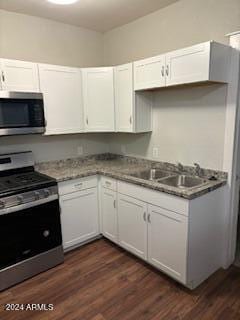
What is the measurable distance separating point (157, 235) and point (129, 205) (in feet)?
1.41

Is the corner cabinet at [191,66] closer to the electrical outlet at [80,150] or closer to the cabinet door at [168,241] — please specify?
the cabinet door at [168,241]

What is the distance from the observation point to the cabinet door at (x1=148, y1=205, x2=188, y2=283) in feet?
6.38

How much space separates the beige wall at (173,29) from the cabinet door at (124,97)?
406mm

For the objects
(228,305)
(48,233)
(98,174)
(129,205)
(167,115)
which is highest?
(167,115)

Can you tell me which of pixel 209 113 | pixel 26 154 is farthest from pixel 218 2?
pixel 26 154

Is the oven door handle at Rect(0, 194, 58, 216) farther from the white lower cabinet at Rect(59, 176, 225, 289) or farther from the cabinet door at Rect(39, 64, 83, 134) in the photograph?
the cabinet door at Rect(39, 64, 83, 134)

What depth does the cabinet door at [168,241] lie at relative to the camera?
1.95 metres

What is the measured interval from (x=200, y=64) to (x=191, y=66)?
9 cm

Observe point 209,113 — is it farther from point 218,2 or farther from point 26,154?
point 26,154

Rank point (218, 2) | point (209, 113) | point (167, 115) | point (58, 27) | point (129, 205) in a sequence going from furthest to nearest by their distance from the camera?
point (58, 27)
point (167, 115)
point (129, 205)
point (209, 113)
point (218, 2)

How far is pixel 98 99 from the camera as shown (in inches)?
111

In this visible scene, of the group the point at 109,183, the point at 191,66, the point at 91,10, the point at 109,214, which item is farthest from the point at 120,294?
the point at 91,10

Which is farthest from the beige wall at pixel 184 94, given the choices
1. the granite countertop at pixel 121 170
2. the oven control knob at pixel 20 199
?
the oven control knob at pixel 20 199

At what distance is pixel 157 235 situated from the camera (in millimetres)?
2166
